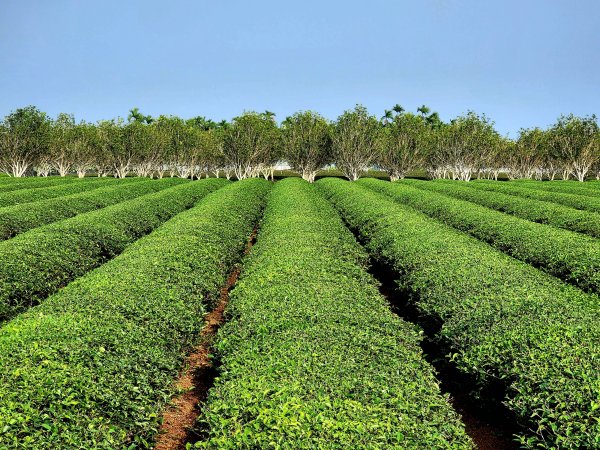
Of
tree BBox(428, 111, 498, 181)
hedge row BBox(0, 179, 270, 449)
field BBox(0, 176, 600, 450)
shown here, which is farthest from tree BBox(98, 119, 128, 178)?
hedge row BBox(0, 179, 270, 449)

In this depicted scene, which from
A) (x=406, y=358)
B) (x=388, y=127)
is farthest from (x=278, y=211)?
(x=388, y=127)

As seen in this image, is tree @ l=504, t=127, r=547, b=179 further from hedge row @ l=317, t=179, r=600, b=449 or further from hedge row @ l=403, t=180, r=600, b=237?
hedge row @ l=317, t=179, r=600, b=449

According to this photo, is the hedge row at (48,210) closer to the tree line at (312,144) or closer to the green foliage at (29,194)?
the green foliage at (29,194)

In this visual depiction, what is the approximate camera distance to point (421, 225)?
56.1 ft

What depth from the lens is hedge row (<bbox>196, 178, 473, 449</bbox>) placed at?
4.79 metres

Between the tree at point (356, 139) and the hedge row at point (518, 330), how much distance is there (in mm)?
60091

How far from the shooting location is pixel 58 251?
531 inches

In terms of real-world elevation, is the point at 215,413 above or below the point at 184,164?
below

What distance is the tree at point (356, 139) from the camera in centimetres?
7231

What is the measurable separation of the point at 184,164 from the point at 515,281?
79.4 m

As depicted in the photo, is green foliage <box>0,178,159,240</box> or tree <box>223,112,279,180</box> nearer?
green foliage <box>0,178,159,240</box>

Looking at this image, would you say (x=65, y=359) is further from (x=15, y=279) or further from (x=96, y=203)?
(x=96, y=203)

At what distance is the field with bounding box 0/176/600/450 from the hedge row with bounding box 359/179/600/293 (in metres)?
0.08

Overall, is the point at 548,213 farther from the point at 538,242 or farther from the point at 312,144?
the point at 312,144
